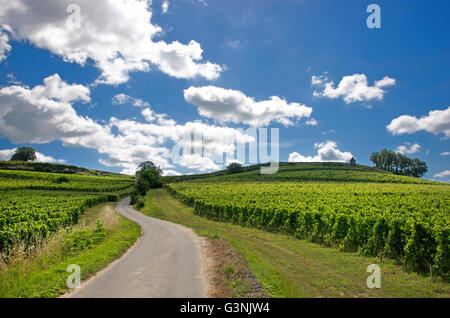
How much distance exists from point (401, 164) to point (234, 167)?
90808 mm

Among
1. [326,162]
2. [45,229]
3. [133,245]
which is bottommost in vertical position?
[133,245]

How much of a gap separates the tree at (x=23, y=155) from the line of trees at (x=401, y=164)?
191968 millimetres

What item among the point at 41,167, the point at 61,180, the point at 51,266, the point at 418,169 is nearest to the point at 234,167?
the point at 61,180

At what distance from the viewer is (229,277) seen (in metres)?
10.4

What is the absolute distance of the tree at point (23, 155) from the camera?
5443 inches

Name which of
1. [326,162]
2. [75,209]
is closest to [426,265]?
[75,209]

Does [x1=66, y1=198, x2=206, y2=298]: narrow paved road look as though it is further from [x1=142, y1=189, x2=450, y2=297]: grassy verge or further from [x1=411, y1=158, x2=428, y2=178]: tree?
[x1=411, y1=158, x2=428, y2=178]: tree

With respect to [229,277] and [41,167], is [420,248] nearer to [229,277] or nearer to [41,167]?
[229,277]

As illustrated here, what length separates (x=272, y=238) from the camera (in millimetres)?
20828

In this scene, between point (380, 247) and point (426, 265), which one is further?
point (380, 247)

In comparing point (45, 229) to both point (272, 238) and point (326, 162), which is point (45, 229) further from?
point (326, 162)
